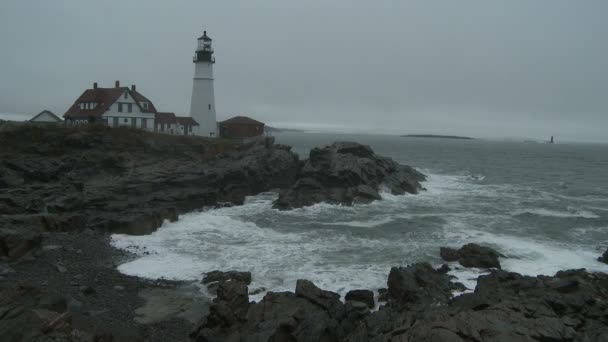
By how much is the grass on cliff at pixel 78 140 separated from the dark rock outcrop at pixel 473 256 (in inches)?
924

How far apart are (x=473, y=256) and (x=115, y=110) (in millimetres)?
36960

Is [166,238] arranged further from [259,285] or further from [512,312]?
[512,312]

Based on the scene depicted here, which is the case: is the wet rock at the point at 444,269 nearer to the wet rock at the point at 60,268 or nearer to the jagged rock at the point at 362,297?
the jagged rock at the point at 362,297

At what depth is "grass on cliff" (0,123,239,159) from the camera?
107 ft

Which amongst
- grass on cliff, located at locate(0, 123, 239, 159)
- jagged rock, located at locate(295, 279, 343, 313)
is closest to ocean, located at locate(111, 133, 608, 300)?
jagged rock, located at locate(295, 279, 343, 313)

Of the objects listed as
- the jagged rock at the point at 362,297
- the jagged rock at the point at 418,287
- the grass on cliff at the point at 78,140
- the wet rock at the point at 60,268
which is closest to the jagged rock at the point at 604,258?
the jagged rock at the point at 418,287

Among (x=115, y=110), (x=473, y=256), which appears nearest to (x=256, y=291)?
(x=473, y=256)

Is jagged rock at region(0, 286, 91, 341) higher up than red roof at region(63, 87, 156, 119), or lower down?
lower down

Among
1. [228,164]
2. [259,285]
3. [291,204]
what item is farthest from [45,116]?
[259,285]

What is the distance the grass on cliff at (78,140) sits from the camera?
3266cm

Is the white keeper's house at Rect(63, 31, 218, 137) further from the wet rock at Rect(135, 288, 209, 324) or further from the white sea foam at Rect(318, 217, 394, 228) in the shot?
the wet rock at Rect(135, 288, 209, 324)

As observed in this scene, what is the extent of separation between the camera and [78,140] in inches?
1313

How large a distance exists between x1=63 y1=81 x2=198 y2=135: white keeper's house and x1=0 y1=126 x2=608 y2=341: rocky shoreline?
35.5 feet

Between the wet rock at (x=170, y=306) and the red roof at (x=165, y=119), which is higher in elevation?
the red roof at (x=165, y=119)
